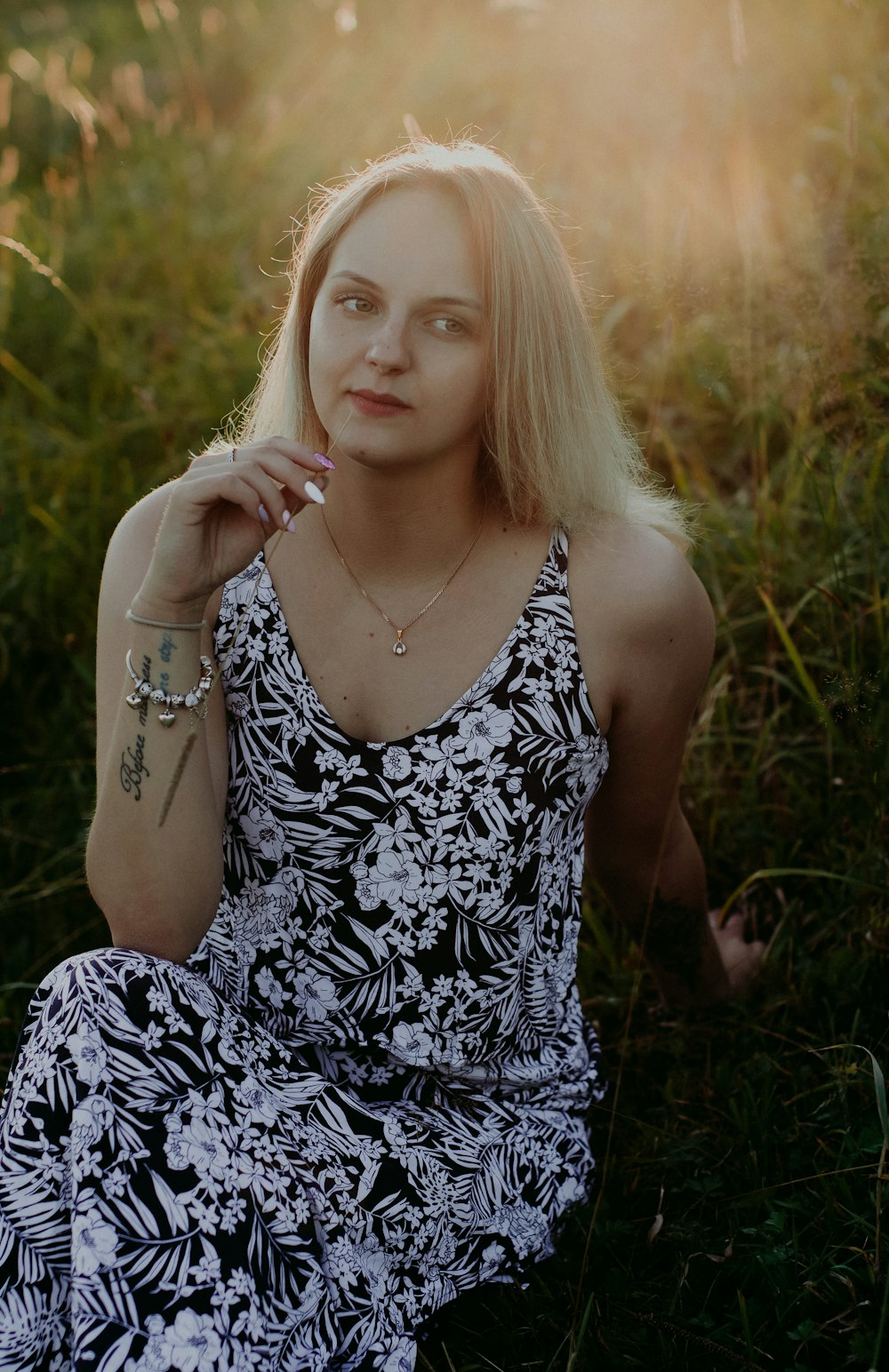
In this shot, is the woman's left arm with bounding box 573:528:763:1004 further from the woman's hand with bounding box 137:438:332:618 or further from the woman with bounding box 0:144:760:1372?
the woman's hand with bounding box 137:438:332:618

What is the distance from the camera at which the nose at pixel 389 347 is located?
172cm

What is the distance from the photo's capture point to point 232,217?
14.2 ft

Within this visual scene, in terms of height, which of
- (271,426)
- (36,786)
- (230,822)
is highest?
(271,426)

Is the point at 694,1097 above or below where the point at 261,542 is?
below

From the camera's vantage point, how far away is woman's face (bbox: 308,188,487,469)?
1766 mm

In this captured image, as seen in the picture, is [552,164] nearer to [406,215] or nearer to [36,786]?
[406,215]

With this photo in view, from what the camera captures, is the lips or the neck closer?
the lips

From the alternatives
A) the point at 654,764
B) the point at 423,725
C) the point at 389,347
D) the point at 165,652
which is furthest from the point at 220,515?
the point at 654,764

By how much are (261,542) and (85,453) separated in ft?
6.47

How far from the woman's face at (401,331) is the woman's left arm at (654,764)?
38cm

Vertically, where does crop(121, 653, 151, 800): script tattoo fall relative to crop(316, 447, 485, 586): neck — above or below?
below

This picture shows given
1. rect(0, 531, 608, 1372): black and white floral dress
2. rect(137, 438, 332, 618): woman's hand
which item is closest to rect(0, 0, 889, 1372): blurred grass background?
rect(0, 531, 608, 1372): black and white floral dress

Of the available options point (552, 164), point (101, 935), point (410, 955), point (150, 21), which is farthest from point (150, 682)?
point (150, 21)

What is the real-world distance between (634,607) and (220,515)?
2.22ft
